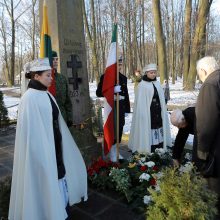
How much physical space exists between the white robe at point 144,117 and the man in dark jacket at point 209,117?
2914 mm

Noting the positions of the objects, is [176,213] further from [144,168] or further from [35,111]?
[144,168]

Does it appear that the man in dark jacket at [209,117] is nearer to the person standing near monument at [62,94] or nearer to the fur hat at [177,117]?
the fur hat at [177,117]

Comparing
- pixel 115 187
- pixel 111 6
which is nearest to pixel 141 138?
pixel 115 187

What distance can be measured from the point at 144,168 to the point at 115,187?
1.83ft

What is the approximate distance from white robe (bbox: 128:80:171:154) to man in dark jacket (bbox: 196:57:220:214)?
2.91 m

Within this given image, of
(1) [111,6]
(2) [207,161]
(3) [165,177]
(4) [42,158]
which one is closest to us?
(3) [165,177]

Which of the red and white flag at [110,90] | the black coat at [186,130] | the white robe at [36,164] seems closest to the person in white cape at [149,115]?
the red and white flag at [110,90]

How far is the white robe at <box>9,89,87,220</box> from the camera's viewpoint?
10.2 ft

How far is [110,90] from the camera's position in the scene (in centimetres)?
515

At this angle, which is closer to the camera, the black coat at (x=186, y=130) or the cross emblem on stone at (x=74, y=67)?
the black coat at (x=186, y=130)

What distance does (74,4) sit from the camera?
567cm

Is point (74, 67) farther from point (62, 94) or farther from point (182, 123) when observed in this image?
point (182, 123)

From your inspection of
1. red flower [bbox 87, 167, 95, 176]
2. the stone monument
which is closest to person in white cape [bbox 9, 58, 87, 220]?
red flower [bbox 87, 167, 95, 176]

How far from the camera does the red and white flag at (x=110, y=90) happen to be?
16.7 ft
